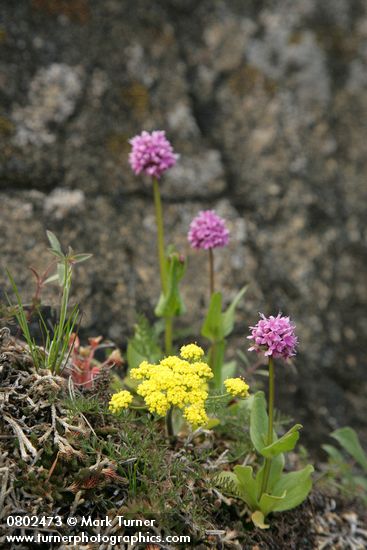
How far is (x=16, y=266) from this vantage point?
3441mm

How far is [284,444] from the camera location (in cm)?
229

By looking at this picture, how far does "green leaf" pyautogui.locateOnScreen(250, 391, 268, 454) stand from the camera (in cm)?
246

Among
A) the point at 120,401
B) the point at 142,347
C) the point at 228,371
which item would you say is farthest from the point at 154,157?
the point at 120,401

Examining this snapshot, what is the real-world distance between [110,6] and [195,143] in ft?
3.73

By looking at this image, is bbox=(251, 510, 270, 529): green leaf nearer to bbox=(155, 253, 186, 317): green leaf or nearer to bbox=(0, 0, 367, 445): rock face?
bbox=(155, 253, 186, 317): green leaf

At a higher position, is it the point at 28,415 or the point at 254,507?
the point at 28,415

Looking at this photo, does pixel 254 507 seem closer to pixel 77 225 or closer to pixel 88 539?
pixel 88 539

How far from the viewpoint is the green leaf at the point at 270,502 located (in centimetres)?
240

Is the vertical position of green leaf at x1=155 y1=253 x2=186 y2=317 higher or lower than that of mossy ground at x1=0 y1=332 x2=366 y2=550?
higher

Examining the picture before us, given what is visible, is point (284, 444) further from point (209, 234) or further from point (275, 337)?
point (209, 234)

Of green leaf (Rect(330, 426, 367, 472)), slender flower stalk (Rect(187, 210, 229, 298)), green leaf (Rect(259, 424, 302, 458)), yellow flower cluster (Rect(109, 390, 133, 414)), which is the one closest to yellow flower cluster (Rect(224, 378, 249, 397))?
green leaf (Rect(259, 424, 302, 458))

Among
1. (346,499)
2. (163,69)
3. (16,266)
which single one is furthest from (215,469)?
(163,69)

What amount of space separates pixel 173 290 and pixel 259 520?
115cm

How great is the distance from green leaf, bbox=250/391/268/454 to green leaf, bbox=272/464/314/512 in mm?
217
